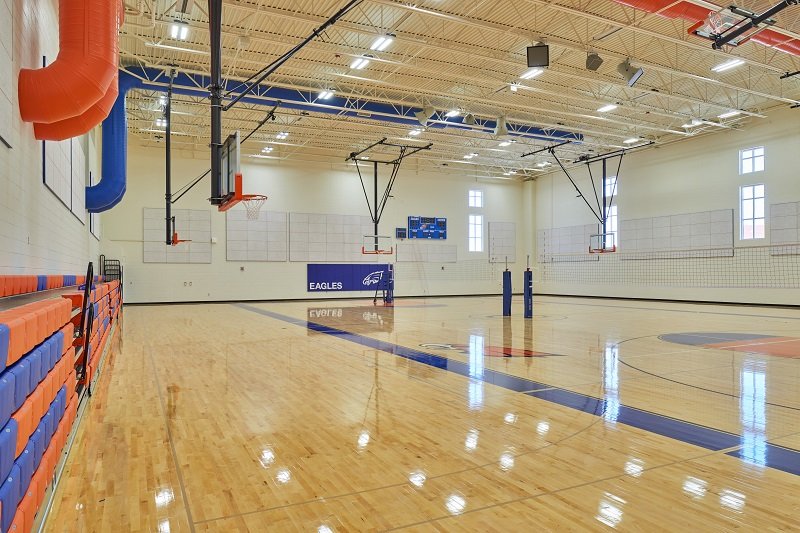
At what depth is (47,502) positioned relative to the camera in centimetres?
263

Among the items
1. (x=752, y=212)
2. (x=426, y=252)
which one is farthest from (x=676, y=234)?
(x=426, y=252)

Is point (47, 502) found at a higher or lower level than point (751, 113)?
lower

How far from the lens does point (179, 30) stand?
434 inches

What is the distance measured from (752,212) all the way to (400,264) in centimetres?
1386

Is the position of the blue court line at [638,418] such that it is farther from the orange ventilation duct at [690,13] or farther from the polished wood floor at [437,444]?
the orange ventilation duct at [690,13]

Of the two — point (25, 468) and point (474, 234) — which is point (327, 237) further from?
point (25, 468)

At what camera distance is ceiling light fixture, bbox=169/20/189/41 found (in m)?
10.5

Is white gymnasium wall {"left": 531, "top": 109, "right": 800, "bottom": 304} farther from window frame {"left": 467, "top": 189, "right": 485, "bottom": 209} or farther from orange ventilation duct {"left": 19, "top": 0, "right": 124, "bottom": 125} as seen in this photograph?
orange ventilation duct {"left": 19, "top": 0, "right": 124, "bottom": 125}

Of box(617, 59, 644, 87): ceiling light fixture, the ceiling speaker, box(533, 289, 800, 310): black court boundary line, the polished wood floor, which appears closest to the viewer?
the polished wood floor

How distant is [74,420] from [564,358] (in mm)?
5664

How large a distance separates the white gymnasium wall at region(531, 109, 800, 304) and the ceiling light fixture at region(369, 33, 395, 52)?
42.0 ft

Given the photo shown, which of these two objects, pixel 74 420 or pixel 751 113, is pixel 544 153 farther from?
pixel 74 420

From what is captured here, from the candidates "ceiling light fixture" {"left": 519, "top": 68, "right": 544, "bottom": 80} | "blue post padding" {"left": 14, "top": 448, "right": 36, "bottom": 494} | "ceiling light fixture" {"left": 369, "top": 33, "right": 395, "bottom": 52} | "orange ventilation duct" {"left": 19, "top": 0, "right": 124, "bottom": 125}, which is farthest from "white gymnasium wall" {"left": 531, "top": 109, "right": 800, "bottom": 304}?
"blue post padding" {"left": 14, "top": 448, "right": 36, "bottom": 494}

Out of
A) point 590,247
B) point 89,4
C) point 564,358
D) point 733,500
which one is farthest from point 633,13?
point 590,247
